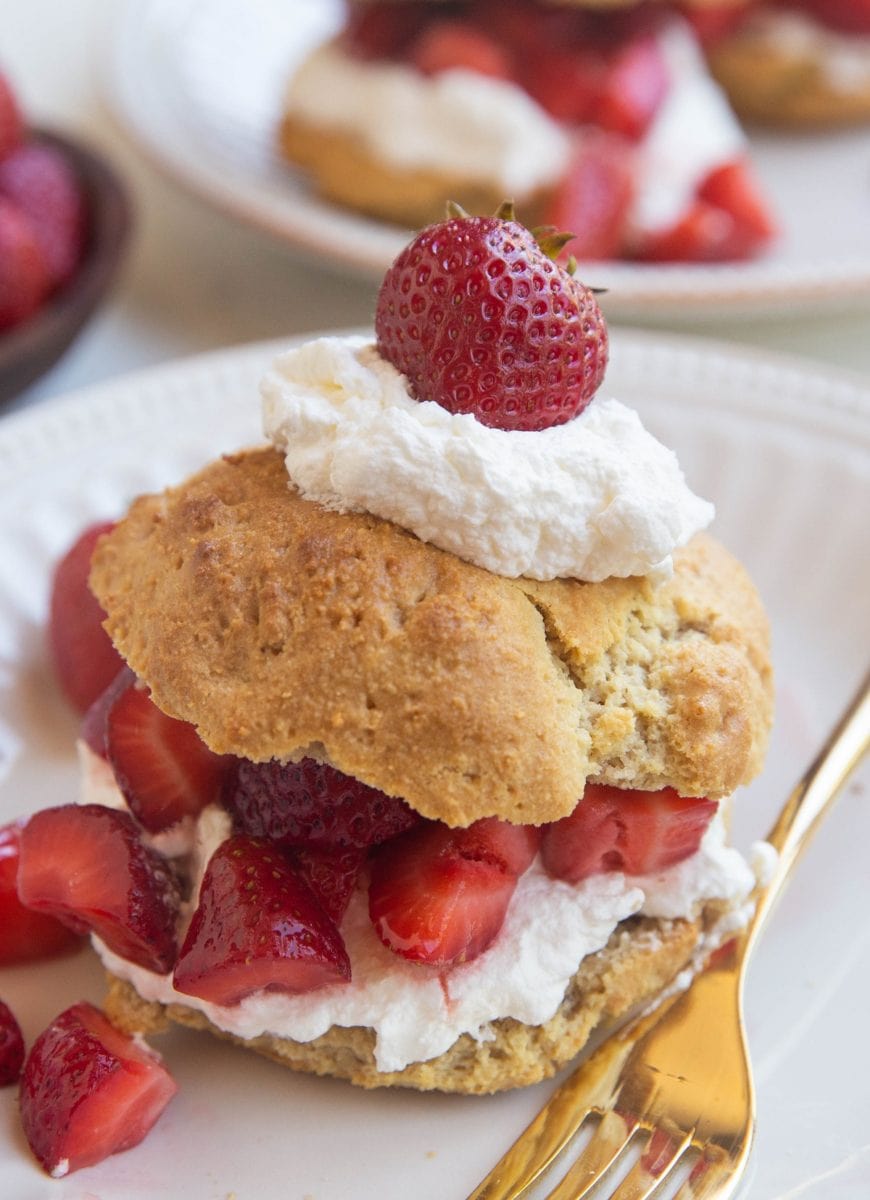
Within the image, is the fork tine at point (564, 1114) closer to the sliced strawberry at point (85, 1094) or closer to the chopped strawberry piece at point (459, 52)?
the sliced strawberry at point (85, 1094)

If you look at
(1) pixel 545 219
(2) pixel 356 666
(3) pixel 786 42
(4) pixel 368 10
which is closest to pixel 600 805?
(2) pixel 356 666

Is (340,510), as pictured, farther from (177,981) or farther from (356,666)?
(177,981)

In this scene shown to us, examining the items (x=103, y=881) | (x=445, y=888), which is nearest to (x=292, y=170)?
(x=103, y=881)

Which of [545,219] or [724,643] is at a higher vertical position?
[724,643]

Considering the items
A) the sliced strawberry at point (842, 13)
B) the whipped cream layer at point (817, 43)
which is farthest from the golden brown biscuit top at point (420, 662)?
the sliced strawberry at point (842, 13)

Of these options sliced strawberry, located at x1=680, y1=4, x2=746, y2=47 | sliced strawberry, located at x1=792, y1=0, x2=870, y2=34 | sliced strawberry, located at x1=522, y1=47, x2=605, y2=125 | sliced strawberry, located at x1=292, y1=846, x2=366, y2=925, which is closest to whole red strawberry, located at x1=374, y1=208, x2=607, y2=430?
sliced strawberry, located at x1=292, y1=846, x2=366, y2=925

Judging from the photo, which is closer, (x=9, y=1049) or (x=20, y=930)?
(x=9, y=1049)

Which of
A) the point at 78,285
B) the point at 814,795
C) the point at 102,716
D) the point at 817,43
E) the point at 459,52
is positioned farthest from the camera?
the point at 817,43

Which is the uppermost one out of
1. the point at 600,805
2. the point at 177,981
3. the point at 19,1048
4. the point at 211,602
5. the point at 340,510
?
the point at 340,510

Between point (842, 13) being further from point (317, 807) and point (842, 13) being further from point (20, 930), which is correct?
point (20, 930)
